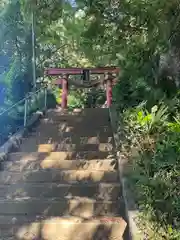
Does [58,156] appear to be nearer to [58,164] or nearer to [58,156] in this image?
[58,156]

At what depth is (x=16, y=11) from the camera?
1094 centimetres

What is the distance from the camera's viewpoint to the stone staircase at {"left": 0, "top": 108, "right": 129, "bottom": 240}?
13.6ft

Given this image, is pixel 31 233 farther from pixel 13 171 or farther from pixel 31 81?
pixel 31 81

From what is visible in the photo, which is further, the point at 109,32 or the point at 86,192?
the point at 109,32

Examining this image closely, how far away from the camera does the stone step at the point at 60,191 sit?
15.9ft

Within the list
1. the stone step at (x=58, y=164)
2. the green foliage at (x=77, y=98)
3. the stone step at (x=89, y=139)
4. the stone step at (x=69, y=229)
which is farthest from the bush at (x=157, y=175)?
the green foliage at (x=77, y=98)

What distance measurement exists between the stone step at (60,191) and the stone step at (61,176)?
0.16 metres

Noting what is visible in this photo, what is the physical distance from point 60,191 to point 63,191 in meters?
0.04

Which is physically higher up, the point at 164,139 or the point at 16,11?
the point at 16,11

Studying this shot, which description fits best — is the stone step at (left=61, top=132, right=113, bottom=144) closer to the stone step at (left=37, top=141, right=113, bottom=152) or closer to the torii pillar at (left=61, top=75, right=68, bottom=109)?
the stone step at (left=37, top=141, right=113, bottom=152)

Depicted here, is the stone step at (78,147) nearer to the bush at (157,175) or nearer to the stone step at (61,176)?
the stone step at (61,176)

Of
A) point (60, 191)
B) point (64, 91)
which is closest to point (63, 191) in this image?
point (60, 191)

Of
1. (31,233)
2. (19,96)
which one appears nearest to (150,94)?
(31,233)

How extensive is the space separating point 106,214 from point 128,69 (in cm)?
354
